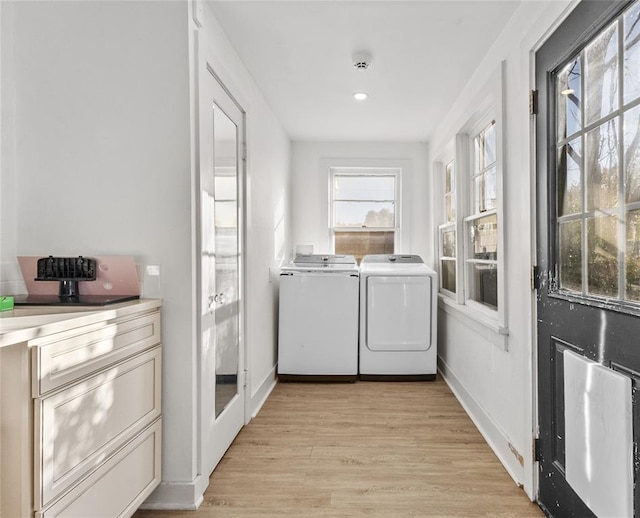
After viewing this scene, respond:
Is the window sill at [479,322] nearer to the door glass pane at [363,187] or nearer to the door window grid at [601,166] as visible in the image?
the door window grid at [601,166]

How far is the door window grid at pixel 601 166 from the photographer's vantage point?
Answer: 3.93ft

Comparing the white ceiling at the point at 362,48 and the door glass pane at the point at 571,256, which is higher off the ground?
the white ceiling at the point at 362,48

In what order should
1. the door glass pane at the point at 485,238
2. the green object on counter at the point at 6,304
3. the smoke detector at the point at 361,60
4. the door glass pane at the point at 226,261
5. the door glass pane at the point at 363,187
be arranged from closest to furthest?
the green object on counter at the point at 6,304
the door glass pane at the point at 226,261
the smoke detector at the point at 361,60
the door glass pane at the point at 485,238
the door glass pane at the point at 363,187

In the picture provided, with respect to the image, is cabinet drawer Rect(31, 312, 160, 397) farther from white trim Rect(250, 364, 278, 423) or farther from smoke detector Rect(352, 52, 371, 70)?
smoke detector Rect(352, 52, 371, 70)

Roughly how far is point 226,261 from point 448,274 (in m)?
2.27

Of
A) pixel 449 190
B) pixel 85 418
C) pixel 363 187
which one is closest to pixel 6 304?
pixel 85 418

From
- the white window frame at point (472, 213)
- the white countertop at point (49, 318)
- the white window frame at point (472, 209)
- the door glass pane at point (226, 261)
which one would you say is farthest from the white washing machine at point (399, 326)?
the white countertop at point (49, 318)

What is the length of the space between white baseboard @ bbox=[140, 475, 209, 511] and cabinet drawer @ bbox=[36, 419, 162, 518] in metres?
0.07

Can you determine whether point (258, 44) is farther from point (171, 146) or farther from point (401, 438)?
point (401, 438)

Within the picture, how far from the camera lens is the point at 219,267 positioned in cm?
212

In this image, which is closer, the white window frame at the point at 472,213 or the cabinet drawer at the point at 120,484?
the cabinet drawer at the point at 120,484

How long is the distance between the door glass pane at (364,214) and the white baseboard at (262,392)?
5.88 feet

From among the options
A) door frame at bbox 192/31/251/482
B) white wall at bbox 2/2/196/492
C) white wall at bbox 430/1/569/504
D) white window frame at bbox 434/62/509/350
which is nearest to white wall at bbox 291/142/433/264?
white window frame at bbox 434/62/509/350

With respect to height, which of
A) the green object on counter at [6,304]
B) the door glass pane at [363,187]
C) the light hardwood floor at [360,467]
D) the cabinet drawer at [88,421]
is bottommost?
the light hardwood floor at [360,467]
